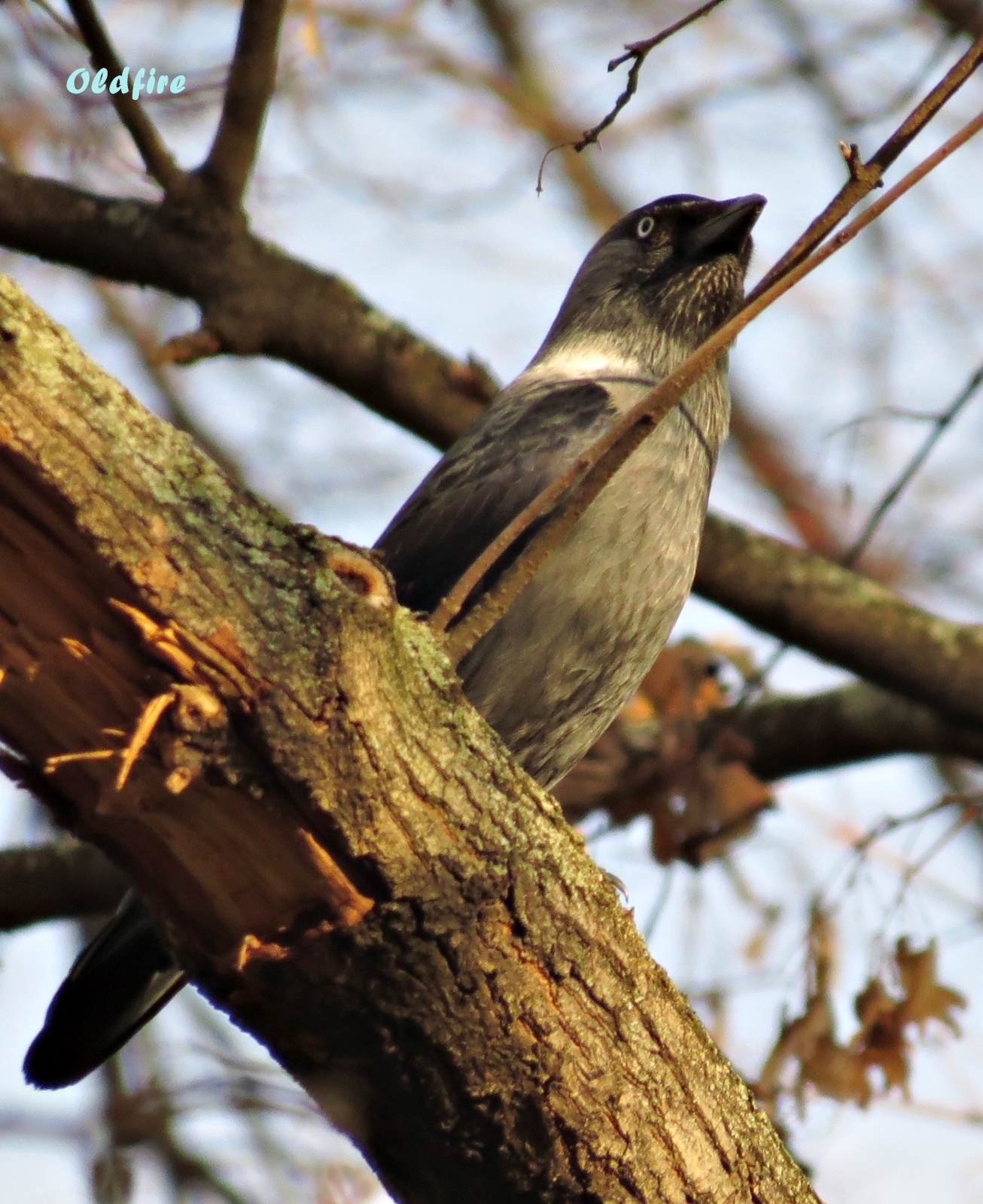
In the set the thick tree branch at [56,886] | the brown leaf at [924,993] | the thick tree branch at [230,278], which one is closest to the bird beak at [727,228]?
the thick tree branch at [230,278]

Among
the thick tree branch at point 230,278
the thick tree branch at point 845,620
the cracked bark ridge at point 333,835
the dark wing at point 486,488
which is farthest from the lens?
the thick tree branch at point 845,620

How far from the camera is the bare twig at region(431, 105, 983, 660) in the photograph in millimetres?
2686

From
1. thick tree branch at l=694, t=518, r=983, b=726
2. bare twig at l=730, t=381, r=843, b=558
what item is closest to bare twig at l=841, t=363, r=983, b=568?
thick tree branch at l=694, t=518, r=983, b=726

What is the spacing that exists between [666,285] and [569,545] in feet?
5.59

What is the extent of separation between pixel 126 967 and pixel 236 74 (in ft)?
9.03

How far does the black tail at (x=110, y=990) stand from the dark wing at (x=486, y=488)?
1150 mm

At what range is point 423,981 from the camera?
247 cm

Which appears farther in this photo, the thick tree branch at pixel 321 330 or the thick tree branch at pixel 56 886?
the thick tree branch at pixel 56 886

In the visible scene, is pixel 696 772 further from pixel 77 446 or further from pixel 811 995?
pixel 77 446

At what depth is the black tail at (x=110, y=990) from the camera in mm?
3348

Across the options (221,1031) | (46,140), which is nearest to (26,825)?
(221,1031)

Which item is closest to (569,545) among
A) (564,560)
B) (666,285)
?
(564,560)

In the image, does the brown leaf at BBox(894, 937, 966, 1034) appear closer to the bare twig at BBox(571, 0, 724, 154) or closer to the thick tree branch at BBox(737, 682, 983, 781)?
the thick tree branch at BBox(737, 682, 983, 781)

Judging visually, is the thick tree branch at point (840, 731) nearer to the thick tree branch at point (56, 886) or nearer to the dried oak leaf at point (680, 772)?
the dried oak leaf at point (680, 772)
